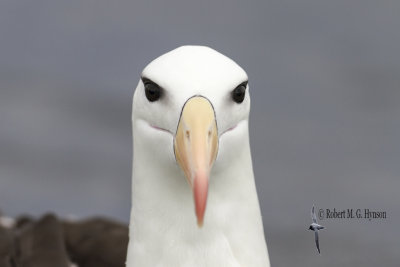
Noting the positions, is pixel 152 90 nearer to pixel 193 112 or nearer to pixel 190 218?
pixel 193 112

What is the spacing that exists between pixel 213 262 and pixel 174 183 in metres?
0.41

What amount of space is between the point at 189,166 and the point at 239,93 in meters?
0.47

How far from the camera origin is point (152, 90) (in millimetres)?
4949

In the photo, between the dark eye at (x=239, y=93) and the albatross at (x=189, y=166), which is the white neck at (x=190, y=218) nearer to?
the albatross at (x=189, y=166)

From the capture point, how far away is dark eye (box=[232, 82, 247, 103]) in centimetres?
494

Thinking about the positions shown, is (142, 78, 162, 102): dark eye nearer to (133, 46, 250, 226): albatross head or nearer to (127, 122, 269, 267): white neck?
(133, 46, 250, 226): albatross head

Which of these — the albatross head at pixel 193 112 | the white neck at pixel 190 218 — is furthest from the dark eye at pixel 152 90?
the white neck at pixel 190 218

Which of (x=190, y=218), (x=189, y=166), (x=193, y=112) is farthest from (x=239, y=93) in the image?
(x=190, y=218)

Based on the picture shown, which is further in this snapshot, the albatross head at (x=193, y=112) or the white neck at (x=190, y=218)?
the white neck at (x=190, y=218)

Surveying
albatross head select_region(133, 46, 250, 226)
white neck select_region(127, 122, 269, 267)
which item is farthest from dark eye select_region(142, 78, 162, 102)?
white neck select_region(127, 122, 269, 267)

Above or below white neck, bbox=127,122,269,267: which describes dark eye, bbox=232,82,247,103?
above

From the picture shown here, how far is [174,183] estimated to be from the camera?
5094mm

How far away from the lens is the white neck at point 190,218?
5.09 m

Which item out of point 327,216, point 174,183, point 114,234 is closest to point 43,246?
point 114,234
